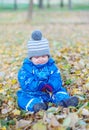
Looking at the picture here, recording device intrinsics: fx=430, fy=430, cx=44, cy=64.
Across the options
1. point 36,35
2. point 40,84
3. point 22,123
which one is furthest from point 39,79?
point 22,123

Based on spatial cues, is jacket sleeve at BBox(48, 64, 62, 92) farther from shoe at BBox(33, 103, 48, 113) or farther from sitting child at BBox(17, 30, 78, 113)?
shoe at BBox(33, 103, 48, 113)

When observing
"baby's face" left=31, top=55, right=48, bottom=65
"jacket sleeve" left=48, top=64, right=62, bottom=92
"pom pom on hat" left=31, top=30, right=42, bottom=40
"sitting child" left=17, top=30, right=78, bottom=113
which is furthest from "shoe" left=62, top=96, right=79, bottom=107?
"pom pom on hat" left=31, top=30, right=42, bottom=40

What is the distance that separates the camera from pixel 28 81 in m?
5.24

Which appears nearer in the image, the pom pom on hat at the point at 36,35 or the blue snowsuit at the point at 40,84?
the blue snowsuit at the point at 40,84

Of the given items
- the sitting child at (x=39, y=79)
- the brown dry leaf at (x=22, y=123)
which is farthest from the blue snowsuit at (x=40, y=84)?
the brown dry leaf at (x=22, y=123)

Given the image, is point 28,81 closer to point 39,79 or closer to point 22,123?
point 39,79

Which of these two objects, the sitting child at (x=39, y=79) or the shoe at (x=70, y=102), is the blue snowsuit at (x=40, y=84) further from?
the shoe at (x=70, y=102)

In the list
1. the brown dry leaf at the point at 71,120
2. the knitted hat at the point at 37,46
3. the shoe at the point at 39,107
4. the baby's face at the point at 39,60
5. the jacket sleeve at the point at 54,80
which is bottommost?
the shoe at the point at 39,107

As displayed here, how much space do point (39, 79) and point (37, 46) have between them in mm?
425

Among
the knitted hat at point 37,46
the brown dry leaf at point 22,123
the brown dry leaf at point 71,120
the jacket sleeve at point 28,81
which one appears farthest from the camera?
the knitted hat at point 37,46

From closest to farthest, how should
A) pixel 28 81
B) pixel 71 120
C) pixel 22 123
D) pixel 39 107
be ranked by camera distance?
1. pixel 71 120
2. pixel 22 123
3. pixel 39 107
4. pixel 28 81

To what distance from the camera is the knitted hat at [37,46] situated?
17.6 ft

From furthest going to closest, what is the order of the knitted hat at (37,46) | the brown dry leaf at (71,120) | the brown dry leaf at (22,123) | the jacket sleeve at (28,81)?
the knitted hat at (37,46) < the jacket sleeve at (28,81) < the brown dry leaf at (22,123) < the brown dry leaf at (71,120)

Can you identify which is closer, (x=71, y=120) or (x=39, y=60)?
(x=71, y=120)
